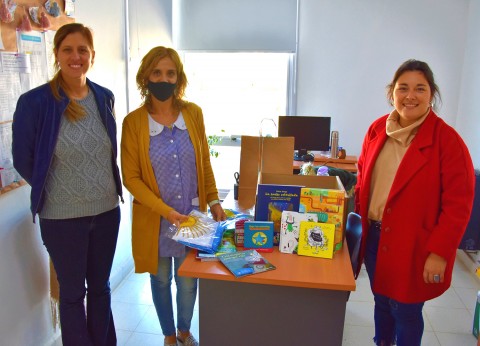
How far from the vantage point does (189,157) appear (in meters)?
1.94

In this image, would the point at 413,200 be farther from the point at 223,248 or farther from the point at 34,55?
the point at 34,55

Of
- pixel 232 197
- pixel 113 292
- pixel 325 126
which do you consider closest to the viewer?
pixel 232 197

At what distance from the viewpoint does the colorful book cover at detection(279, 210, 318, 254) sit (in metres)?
1.63

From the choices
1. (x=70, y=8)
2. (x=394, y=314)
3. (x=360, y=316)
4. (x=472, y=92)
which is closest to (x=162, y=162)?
(x=70, y=8)

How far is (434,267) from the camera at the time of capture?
5.19 feet

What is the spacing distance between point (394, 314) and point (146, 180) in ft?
4.29

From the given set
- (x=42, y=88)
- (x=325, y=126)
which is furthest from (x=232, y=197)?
(x=325, y=126)

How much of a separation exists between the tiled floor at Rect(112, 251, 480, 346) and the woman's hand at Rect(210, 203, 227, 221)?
0.90 metres

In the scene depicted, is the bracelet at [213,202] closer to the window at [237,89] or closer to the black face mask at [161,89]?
the black face mask at [161,89]

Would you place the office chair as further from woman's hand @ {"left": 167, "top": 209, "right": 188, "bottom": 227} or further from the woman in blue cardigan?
the woman in blue cardigan

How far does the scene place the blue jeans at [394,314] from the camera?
1754mm

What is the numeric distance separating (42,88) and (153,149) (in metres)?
0.53

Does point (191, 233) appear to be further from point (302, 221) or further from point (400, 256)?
point (400, 256)

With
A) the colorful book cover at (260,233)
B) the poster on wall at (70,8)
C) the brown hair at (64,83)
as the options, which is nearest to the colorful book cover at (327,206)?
the colorful book cover at (260,233)
